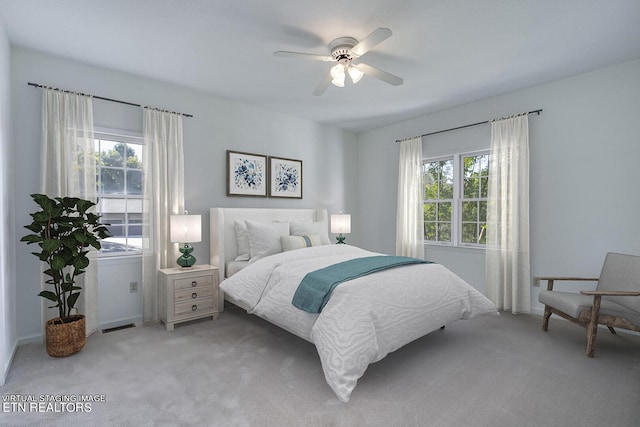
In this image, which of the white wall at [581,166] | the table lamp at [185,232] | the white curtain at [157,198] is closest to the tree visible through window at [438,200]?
the white wall at [581,166]

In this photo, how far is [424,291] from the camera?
2711 mm

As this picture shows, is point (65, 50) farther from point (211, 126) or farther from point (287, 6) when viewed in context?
point (287, 6)

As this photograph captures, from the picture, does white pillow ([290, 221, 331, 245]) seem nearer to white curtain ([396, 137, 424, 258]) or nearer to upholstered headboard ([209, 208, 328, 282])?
upholstered headboard ([209, 208, 328, 282])

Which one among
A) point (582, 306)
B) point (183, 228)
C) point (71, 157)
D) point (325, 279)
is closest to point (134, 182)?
point (71, 157)

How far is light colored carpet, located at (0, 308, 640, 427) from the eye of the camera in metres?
1.90

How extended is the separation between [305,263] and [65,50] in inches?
121

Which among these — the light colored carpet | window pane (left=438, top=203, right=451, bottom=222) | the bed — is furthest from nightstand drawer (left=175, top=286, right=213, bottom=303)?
window pane (left=438, top=203, right=451, bottom=222)

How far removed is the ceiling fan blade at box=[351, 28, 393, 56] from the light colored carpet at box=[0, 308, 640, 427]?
2.47 meters

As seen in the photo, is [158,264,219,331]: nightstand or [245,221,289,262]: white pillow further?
[245,221,289,262]: white pillow

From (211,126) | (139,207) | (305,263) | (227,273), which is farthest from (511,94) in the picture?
(139,207)

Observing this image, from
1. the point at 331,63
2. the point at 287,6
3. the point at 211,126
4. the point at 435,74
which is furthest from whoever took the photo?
the point at 211,126

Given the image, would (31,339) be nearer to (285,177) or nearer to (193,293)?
(193,293)

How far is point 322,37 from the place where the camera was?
273 cm

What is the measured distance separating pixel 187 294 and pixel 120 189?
4.65 ft
